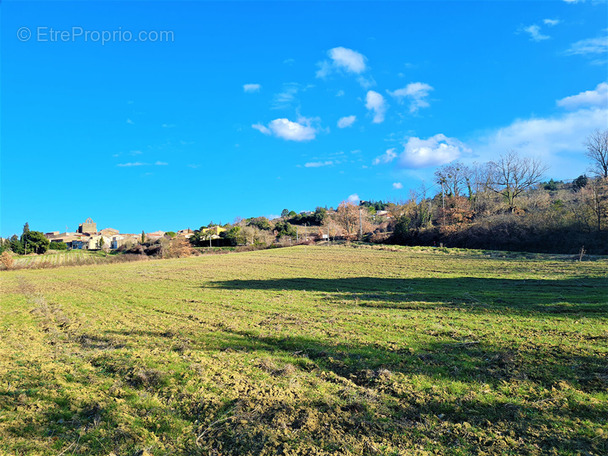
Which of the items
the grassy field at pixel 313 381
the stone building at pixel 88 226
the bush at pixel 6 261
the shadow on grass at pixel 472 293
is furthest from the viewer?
the stone building at pixel 88 226

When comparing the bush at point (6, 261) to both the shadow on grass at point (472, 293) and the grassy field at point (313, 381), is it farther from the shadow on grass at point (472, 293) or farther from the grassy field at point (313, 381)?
the grassy field at point (313, 381)

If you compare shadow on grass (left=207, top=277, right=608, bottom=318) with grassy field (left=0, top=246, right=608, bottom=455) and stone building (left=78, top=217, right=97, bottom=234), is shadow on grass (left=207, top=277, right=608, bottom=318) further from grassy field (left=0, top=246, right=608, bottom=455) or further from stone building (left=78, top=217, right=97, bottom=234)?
stone building (left=78, top=217, right=97, bottom=234)

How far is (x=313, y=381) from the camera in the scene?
557cm

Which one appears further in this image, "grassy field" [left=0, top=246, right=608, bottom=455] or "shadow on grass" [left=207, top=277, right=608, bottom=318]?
"shadow on grass" [left=207, top=277, right=608, bottom=318]

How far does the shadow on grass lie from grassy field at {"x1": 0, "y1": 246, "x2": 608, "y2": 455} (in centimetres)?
22

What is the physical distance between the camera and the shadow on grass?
1100 cm

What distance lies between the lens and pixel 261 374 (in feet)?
19.4

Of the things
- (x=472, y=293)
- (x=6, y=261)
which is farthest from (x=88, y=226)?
(x=472, y=293)

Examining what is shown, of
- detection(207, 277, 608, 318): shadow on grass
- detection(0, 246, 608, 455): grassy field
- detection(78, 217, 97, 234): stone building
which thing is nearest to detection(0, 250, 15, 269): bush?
detection(207, 277, 608, 318): shadow on grass

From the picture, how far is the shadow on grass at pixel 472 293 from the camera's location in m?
11.0

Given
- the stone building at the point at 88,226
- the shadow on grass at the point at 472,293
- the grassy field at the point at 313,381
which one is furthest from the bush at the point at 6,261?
the stone building at the point at 88,226

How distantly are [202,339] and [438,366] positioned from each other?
5.70 meters

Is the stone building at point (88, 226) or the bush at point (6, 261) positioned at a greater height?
the stone building at point (88, 226)

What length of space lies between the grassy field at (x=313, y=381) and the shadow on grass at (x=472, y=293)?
22cm
